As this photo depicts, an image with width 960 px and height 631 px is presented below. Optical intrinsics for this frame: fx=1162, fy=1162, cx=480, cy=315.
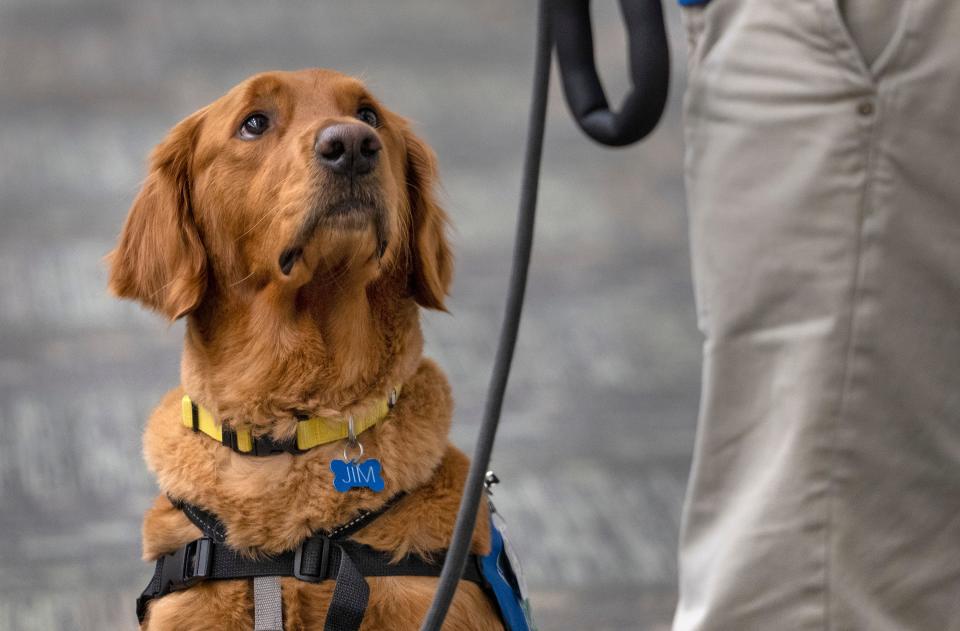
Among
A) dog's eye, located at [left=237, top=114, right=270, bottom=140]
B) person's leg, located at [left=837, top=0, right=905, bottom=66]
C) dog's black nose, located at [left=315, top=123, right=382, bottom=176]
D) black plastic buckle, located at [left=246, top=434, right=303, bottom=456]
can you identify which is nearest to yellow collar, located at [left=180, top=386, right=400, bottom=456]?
black plastic buckle, located at [left=246, top=434, right=303, bottom=456]

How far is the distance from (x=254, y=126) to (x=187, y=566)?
1129mm

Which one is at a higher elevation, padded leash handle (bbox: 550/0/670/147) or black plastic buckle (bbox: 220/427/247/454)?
padded leash handle (bbox: 550/0/670/147)

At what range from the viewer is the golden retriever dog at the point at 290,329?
2.81 meters

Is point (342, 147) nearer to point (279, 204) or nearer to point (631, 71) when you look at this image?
point (279, 204)

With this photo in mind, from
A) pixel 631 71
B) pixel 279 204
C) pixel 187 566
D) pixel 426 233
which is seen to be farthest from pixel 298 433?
pixel 631 71

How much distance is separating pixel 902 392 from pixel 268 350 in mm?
1854

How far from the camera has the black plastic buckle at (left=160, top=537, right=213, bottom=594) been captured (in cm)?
278

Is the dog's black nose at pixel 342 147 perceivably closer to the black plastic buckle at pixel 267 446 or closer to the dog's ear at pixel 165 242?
the dog's ear at pixel 165 242

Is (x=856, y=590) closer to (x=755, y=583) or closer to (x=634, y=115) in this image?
(x=755, y=583)

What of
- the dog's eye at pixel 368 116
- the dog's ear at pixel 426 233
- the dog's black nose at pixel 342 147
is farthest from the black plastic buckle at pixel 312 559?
the dog's eye at pixel 368 116

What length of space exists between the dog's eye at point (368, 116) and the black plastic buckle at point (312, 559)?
1.16 meters

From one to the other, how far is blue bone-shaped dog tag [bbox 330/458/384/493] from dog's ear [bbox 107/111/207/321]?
574mm

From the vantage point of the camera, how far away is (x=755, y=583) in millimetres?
1544

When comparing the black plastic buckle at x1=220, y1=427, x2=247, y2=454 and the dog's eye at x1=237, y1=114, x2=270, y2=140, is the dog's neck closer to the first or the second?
the black plastic buckle at x1=220, y1=427, x2=247, y2=454
